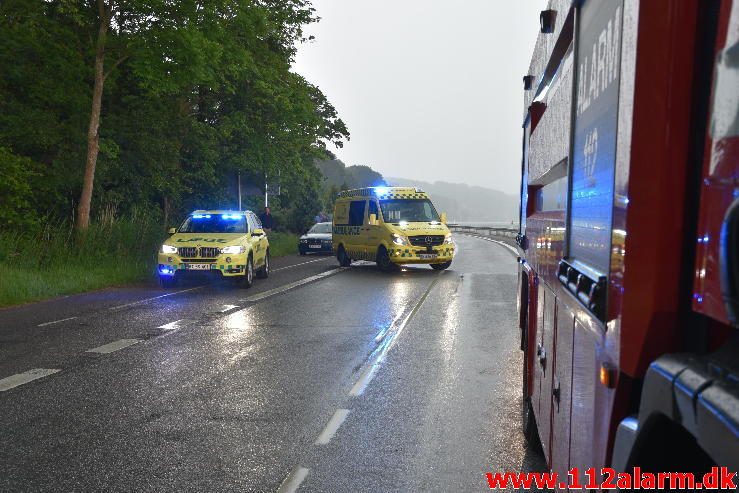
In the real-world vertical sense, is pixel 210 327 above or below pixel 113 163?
below

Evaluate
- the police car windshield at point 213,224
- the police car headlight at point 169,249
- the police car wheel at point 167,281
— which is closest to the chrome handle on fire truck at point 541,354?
the police car headlight at point 169,249

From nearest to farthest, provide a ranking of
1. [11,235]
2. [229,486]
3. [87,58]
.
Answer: [229,486] < [11,235] < [87,58]

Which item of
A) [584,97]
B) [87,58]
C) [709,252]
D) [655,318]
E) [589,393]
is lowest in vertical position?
[589,393]

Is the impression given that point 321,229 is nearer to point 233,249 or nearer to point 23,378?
point 233,249

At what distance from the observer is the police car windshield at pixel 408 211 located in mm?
21844

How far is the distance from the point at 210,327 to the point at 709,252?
383 inches

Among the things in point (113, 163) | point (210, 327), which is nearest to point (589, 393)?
point (210, 327)

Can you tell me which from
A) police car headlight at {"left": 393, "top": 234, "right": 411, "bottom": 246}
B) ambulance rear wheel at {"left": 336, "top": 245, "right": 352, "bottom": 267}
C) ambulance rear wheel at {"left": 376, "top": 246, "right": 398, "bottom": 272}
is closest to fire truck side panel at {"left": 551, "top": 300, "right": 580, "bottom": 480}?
police car headlight at {"left": 393, "top": 234, "right": 411, "bottom": 246}

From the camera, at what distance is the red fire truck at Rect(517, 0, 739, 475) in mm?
1431

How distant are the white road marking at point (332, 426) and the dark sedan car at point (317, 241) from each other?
2423 centimetres

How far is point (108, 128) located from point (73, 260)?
7.80m

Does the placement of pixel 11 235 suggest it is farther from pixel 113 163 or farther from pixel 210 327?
pixel 210 327

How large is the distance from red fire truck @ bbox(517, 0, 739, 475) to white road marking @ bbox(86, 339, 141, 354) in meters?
7.41

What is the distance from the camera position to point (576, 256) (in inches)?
106
